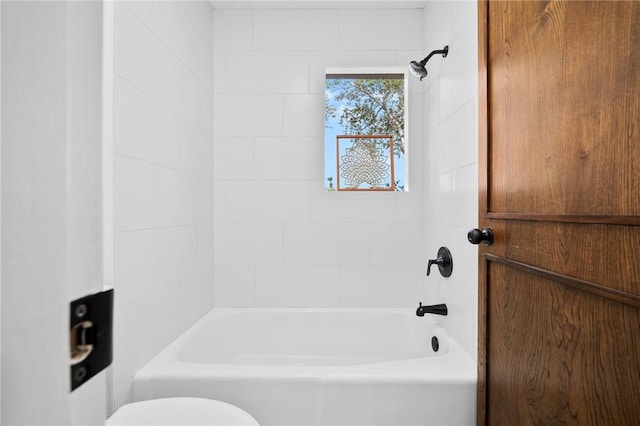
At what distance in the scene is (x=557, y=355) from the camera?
861 millimetres

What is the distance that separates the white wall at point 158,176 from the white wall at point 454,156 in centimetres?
121

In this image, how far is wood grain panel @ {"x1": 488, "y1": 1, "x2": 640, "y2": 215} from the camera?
0.67 meters

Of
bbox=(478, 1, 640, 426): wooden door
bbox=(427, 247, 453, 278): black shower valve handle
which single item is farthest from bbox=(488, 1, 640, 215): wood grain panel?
bbox=(427, 247, 453, 278): black shower valve handle

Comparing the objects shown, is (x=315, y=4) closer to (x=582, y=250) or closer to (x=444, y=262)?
(x=444, y=262)

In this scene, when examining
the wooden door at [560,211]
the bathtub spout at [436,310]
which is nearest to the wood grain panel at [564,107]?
the wooden door at [560,211]

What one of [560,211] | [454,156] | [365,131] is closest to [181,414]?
[560,211]

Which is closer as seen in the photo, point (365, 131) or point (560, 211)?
point (560, 211)

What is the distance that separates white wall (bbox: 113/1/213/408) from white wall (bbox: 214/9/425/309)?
155mm

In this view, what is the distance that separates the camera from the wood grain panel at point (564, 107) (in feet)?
2.19

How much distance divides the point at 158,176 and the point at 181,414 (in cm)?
88

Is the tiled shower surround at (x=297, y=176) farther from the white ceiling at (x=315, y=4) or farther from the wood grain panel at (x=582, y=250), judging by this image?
the wood grain panel at (x=582, y=250)

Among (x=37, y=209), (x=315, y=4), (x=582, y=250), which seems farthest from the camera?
(x=315, y=4)

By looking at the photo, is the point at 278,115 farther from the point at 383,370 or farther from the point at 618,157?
the point at 618,157

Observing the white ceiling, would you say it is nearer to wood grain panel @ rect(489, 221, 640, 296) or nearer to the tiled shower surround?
the tiled shower surround
